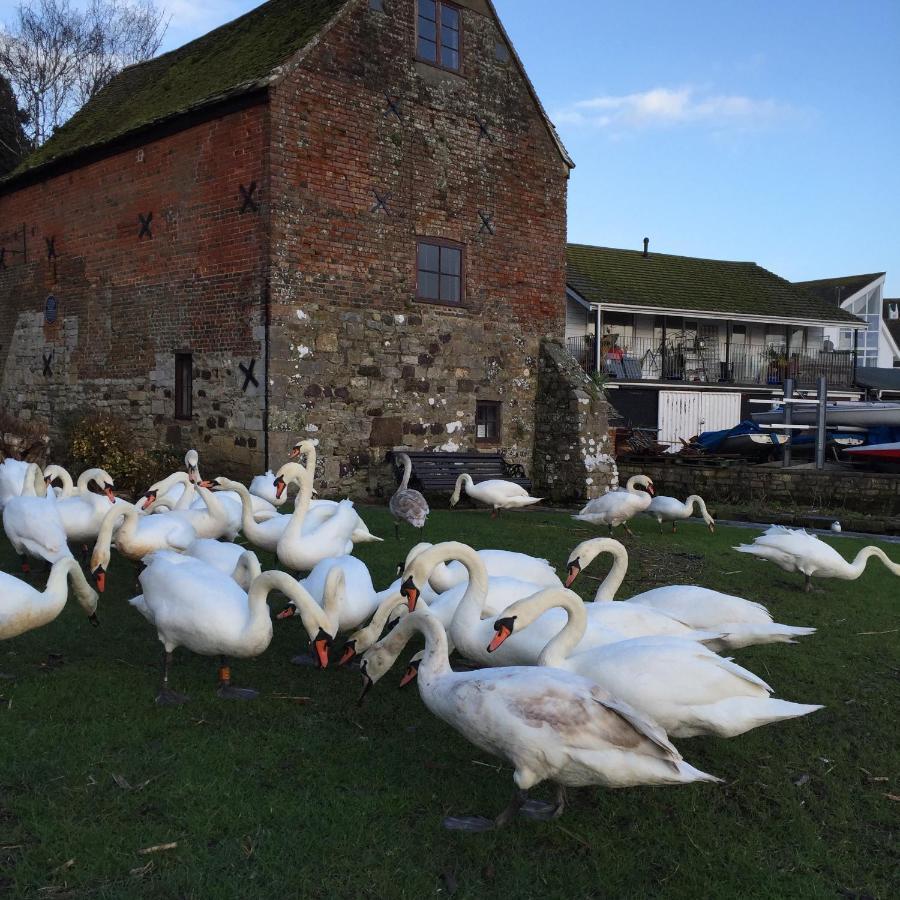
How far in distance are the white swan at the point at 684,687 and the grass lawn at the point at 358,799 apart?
44cm

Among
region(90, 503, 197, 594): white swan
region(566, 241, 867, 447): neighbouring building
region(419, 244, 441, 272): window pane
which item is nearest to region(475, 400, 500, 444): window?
region(419, 244, 441, 272): window pane

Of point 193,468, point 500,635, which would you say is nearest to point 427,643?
point 500,635

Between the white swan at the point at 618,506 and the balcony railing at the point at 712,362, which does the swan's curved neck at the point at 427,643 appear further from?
the balcony railing at the point at 712,362

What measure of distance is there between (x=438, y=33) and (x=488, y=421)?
25.2ft

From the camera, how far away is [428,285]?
→ 57.9 ft

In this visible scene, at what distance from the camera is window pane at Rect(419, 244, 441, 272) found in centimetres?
1747

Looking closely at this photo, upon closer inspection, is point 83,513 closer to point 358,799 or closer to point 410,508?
point 410,508

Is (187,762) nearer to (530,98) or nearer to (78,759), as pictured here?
(78,759)

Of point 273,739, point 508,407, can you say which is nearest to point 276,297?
point 508,407

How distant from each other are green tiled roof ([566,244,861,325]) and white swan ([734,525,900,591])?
70.5 ft

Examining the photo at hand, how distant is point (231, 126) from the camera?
15.7m

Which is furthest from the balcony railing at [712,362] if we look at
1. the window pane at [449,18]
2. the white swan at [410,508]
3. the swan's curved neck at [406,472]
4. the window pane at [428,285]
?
the white swan at [410,508]

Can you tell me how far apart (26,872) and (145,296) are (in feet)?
49.7

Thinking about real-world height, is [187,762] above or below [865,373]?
below
